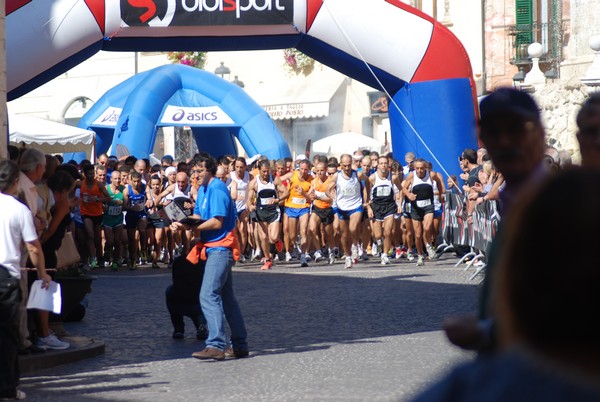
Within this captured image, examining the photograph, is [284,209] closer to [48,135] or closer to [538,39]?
[48,135]

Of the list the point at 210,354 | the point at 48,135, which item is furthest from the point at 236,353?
the point at 48,135

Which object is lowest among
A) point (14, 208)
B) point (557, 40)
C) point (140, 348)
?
point (140, 348)

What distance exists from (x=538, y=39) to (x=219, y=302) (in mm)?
29720

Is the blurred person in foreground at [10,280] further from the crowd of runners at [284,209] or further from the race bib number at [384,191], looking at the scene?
the race bib number at [384,191]

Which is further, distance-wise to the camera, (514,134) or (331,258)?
(331,258)

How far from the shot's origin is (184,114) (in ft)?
93.9

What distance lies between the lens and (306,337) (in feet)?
32.9

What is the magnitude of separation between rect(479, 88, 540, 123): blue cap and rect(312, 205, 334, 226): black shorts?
16027mm

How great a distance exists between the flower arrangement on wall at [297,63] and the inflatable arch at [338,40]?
2545 cm

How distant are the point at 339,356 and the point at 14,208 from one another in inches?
113

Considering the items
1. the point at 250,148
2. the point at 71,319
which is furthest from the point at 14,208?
the point at 250,148

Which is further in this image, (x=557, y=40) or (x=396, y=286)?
(x=557, y=40)

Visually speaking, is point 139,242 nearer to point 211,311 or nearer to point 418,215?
point 418,215

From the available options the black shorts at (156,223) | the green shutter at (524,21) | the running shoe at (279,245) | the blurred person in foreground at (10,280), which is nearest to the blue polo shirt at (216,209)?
the blurred person in foreground at (10,280)
